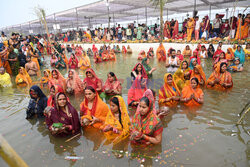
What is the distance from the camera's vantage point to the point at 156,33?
57.0 ft

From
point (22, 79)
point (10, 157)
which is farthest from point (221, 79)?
point (22, 79)

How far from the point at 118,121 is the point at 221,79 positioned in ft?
12.9

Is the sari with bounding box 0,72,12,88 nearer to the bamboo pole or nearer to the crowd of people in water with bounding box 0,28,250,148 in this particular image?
the crowd of people in water with bounding box 0,28,250,148

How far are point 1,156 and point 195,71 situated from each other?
561 centimetres

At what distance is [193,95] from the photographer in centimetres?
396

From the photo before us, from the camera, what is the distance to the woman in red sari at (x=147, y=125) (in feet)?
8.04

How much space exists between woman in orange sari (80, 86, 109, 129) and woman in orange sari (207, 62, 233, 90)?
376 cm

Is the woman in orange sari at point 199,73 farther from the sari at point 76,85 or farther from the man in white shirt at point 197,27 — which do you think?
the man in white shirt at point 197,27

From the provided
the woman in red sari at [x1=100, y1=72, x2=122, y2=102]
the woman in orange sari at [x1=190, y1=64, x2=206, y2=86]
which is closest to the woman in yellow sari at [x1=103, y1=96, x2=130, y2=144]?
the woman in red sari at [x1=100, y1=72, x2=122, y2=102]

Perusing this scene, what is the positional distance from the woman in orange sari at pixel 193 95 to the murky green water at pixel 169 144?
0.20 metres

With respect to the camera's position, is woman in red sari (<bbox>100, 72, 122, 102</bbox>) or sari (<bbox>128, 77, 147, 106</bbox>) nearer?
sari (<bbox>128, 77, 147, 106</bbox>)

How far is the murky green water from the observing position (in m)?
2.45

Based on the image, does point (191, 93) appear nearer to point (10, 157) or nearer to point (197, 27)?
point (10, 157)

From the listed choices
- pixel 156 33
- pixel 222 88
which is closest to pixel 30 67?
pixel 222 88
